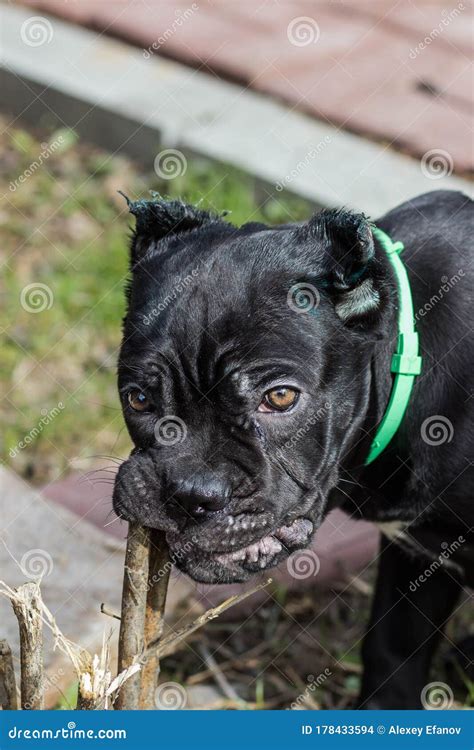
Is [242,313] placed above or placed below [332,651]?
above

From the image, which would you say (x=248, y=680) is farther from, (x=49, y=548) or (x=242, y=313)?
(x=242, y=313)

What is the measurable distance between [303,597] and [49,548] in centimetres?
109

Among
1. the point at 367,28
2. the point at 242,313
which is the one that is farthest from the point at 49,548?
the point at 367,28

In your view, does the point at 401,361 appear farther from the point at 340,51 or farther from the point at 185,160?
the point at 340,51

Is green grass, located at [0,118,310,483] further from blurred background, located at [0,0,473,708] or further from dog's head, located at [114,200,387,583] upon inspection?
dog's head, located at [114,200,387,583]

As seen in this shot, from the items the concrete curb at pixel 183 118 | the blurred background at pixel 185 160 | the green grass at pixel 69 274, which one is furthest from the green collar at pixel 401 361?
the concrete curb at pixel 183 118

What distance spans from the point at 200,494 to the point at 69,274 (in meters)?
3.66

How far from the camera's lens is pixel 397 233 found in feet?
13.0

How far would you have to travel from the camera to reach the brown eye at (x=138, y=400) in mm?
3482

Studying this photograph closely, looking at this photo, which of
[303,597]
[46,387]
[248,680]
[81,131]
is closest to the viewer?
[248,680]

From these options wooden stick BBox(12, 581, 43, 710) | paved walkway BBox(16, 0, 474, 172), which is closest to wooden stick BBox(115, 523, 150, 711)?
wooden stick BBox(12, 581, 43, 710)

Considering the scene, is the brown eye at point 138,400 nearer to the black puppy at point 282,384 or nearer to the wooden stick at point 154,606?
the black puppy at point 282,384

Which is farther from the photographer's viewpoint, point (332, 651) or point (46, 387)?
point (46, 387)

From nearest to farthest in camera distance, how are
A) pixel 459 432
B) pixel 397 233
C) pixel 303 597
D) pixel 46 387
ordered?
1. pixel 459 432
2. pixel 397 233
3. pixel 303 597
4. pixel 46 387
